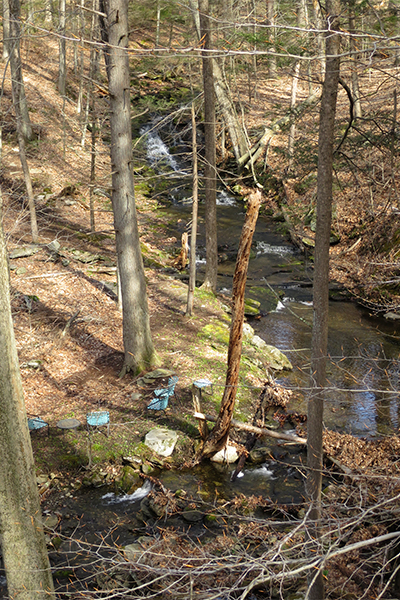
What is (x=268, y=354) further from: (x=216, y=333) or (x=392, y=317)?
(x=392, y=317)

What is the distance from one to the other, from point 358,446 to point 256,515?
2540 mm

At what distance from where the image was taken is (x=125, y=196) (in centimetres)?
966

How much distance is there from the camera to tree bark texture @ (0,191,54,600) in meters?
4.63

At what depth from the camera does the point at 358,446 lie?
8961 mm

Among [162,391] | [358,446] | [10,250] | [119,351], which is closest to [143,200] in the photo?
[10,250]

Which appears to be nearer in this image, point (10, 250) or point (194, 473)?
point (194, 473)

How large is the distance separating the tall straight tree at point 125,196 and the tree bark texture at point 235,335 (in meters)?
2.52

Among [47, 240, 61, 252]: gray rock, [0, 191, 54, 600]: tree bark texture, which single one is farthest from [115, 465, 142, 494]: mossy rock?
[47, 240, 61, 252]: gray rock

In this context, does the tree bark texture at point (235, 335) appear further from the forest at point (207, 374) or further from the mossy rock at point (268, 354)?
the mossy rock at point (268, 354)

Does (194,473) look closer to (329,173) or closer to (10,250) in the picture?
(329,173)

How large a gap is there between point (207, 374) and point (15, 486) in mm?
6352

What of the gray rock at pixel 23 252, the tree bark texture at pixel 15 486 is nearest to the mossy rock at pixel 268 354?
the gray rock at pixel 23 252

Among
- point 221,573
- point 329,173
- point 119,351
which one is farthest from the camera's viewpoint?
point 119,351

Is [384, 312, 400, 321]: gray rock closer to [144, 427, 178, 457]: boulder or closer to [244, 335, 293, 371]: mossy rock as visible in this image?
[244, 335, 293, 371]: mossy rock
